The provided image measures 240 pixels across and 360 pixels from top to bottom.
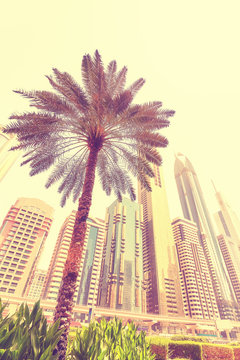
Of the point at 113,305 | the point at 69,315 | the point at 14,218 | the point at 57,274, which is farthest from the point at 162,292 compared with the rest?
the point at 69,315

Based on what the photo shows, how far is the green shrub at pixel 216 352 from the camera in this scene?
1179cm

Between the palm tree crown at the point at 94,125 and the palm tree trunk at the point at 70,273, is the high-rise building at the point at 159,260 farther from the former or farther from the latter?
the palm tree trunk at the point at 70,273

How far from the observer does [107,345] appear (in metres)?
5.82

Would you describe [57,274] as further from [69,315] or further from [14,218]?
[69,315]

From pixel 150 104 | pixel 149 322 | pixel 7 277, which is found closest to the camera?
pixel 150 104

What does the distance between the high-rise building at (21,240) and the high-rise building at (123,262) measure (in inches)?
1920

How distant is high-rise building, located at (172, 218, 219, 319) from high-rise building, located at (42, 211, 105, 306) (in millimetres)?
65917

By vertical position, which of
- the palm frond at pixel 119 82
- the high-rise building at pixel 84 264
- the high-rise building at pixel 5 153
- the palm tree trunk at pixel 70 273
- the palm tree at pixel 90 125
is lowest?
the palm tree trunk at pixel 70 273

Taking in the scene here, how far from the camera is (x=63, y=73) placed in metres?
10.1

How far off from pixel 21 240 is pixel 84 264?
49.3 metres

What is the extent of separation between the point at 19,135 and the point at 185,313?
527ft

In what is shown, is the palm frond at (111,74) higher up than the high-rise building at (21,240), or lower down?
lower down

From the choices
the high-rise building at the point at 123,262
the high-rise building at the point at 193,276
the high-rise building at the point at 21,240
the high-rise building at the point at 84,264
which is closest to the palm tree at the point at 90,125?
the high-rise building at the point at 123,262

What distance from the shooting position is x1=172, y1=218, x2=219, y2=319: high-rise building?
127062mm
